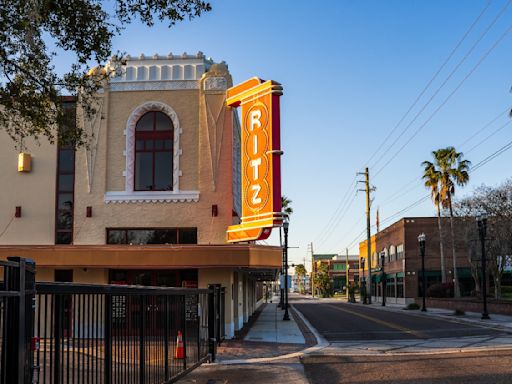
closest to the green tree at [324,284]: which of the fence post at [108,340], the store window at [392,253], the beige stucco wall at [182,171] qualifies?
the store window at [392,253]

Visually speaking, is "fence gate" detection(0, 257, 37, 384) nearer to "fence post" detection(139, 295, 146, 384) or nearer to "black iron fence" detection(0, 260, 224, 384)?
"black iron fence" detection(0, 260, 224, 384)

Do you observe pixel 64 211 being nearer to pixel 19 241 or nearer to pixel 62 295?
pixel 19 241

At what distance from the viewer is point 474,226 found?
152 feet

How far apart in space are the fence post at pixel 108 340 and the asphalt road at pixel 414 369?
23.1 ft

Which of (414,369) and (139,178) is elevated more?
(139,178)

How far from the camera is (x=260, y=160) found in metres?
19.3

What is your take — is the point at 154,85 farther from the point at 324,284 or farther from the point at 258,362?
the point at 324,284

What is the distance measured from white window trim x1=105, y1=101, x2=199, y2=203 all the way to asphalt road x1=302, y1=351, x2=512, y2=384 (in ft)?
26.5

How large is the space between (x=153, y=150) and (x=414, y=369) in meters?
12.5

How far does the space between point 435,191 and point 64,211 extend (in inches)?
1592

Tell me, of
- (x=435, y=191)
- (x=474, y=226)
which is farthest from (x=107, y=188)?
(x=435, y=191)

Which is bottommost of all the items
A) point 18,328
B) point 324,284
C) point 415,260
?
point 324,284

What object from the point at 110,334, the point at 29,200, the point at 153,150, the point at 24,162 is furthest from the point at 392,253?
the point at 110,334

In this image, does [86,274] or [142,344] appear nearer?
[142,344]
